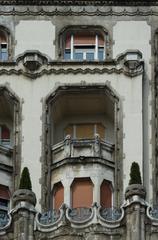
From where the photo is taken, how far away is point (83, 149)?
65812 millimetres

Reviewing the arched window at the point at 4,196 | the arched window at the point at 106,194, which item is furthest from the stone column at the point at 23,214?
the arched window at the point at 106,194

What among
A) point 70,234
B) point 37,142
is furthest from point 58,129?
point 70,234

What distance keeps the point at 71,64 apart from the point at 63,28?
1.89 metres

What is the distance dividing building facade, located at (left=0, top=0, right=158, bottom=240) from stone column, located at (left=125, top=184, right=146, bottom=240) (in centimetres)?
5

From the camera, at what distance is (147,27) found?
6862cm

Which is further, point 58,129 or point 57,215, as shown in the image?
point 58,129

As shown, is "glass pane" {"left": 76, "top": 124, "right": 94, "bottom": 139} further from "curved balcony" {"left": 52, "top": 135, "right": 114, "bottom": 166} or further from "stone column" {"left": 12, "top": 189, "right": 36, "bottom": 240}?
"stone column" {"left": 12, "top": 189, "right": 36, "bottom": 240}

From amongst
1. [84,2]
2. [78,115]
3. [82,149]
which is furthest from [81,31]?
[82,149]

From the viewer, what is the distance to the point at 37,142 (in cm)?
6612

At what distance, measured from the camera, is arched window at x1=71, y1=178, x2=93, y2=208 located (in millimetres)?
65000

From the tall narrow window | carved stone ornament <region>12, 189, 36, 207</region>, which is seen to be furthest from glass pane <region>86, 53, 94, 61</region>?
carved stone ornament <region>12, 189, 36, 207</region>

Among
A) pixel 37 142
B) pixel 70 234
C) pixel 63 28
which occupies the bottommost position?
pixel 70 234

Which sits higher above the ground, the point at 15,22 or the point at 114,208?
the point at 15,22

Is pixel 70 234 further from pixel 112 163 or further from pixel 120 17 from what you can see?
pixel 120 17
